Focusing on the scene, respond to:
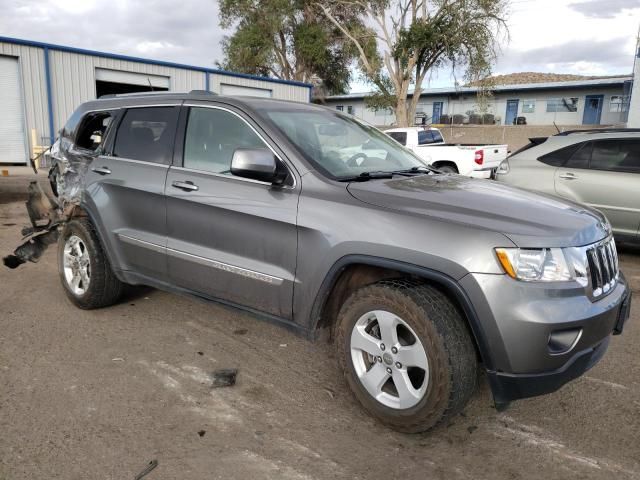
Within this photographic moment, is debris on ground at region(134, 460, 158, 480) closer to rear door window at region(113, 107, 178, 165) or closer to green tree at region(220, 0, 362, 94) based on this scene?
rear door window at region(113, 107, 178, 165)

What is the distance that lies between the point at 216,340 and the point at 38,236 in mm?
2514

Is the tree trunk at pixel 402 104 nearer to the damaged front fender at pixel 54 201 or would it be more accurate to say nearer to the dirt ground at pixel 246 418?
the damaged front fender at pixel 54 201

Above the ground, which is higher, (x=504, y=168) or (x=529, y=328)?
(x=504, y=168)

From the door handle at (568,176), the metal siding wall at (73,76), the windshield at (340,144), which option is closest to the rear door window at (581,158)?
the door handle at (568,176)

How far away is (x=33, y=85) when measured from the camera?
1788 cm

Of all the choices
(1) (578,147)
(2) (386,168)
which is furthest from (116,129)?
(1) (578,147)

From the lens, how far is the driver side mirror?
10.1ft

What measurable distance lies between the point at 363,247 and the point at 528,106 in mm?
37247

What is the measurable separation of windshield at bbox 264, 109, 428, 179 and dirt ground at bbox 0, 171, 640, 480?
141 cm

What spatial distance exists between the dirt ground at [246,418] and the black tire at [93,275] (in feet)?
1.05

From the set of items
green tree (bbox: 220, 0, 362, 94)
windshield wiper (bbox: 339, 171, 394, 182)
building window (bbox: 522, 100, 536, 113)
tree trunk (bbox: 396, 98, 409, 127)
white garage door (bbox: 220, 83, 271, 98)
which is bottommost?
windshield wiper (bbox: 339, 171, 394, 182)

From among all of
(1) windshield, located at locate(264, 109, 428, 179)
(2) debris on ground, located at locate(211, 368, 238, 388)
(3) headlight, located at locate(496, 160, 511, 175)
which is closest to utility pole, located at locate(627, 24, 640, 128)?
(3) headlight, located at locate(496, 160, 511, 175)

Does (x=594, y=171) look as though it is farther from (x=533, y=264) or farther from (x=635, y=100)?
(x=635, y=100)

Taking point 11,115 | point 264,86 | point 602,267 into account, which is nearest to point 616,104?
point 264,86
